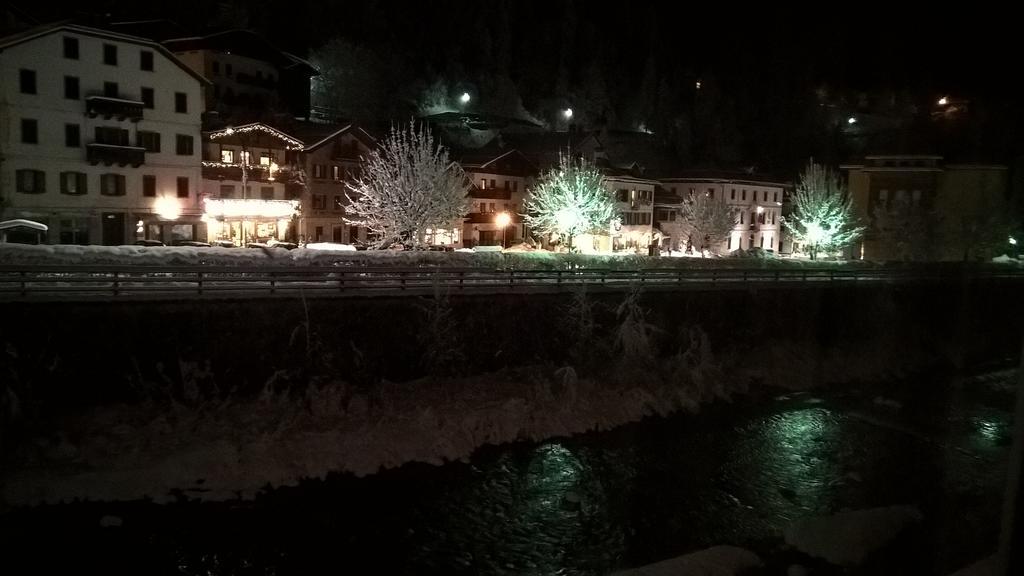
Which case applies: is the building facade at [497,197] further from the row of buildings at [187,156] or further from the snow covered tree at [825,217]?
the snow covered tree at [825,217]

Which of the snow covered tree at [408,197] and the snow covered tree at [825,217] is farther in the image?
the snow covered tree at [825,217]

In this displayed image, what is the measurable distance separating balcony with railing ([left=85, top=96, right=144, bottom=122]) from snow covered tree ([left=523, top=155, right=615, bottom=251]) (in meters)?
24.8

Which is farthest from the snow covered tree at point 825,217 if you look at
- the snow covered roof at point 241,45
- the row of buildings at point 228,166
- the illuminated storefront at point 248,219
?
the snow covered roof at point 241,45

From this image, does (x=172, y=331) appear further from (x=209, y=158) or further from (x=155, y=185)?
(x=209, y=158)

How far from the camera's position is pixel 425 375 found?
2055 cm

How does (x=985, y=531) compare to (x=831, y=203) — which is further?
(x=831, y=203)

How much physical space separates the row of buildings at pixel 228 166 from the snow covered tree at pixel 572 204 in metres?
2.47

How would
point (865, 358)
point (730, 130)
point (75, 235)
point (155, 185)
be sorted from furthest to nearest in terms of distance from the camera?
point (730, 130) < point (155, 185) < point (75, 235) < point (865, 358)

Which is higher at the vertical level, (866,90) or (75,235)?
(866,90)

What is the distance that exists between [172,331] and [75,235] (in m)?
20.8

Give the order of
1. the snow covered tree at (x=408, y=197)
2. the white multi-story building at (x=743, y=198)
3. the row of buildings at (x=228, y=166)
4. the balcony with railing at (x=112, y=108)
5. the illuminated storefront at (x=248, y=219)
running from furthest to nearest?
the white multi-story building at (x=743, y=198), the illuminated storefront at (x=248, y=219), the snow covered tree at (x=408, y=197), the balcony with railing at (x=112, y=108), the row of buildings at (x=228, y=166)

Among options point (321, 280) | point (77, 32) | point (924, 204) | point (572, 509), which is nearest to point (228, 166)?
point (77, 32)

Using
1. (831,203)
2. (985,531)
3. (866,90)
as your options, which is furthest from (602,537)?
(866,90)

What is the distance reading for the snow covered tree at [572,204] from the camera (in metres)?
45.3
